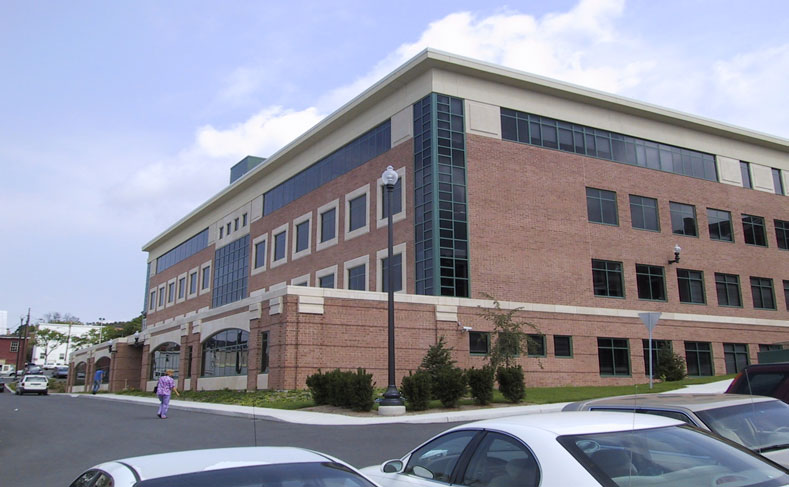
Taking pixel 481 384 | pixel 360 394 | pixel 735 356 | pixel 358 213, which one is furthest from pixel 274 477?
pixel 735 356

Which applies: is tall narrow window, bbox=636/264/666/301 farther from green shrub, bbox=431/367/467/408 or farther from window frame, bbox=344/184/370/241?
green shrub, bbox=431/367/467/408

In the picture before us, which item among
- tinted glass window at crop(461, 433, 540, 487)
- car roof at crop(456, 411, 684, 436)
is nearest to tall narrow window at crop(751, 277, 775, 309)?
car roof at crop(456, 411, 684, 436)

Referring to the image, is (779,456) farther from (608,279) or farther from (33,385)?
(33,385)

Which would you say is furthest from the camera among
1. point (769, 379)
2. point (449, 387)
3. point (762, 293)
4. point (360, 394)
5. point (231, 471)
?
point (762, 293)

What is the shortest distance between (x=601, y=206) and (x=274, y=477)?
36.4 metres

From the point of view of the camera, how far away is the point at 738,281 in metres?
41.7

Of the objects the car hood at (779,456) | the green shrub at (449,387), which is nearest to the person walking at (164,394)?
the green shrub at (449,387)

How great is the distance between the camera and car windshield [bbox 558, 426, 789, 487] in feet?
13.6

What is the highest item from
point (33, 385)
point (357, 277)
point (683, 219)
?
point (683, 219)

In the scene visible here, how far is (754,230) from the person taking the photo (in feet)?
143

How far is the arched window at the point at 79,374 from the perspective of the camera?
6825cm

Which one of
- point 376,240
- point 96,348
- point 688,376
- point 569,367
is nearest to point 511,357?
point 569,367

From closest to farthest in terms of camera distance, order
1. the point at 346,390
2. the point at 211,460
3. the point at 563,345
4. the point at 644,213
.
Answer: the point at 211,460 → the point at 346,390 → the point at 563,345 → the point at 644,213

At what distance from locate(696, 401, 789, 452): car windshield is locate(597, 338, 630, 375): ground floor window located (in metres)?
29.4
